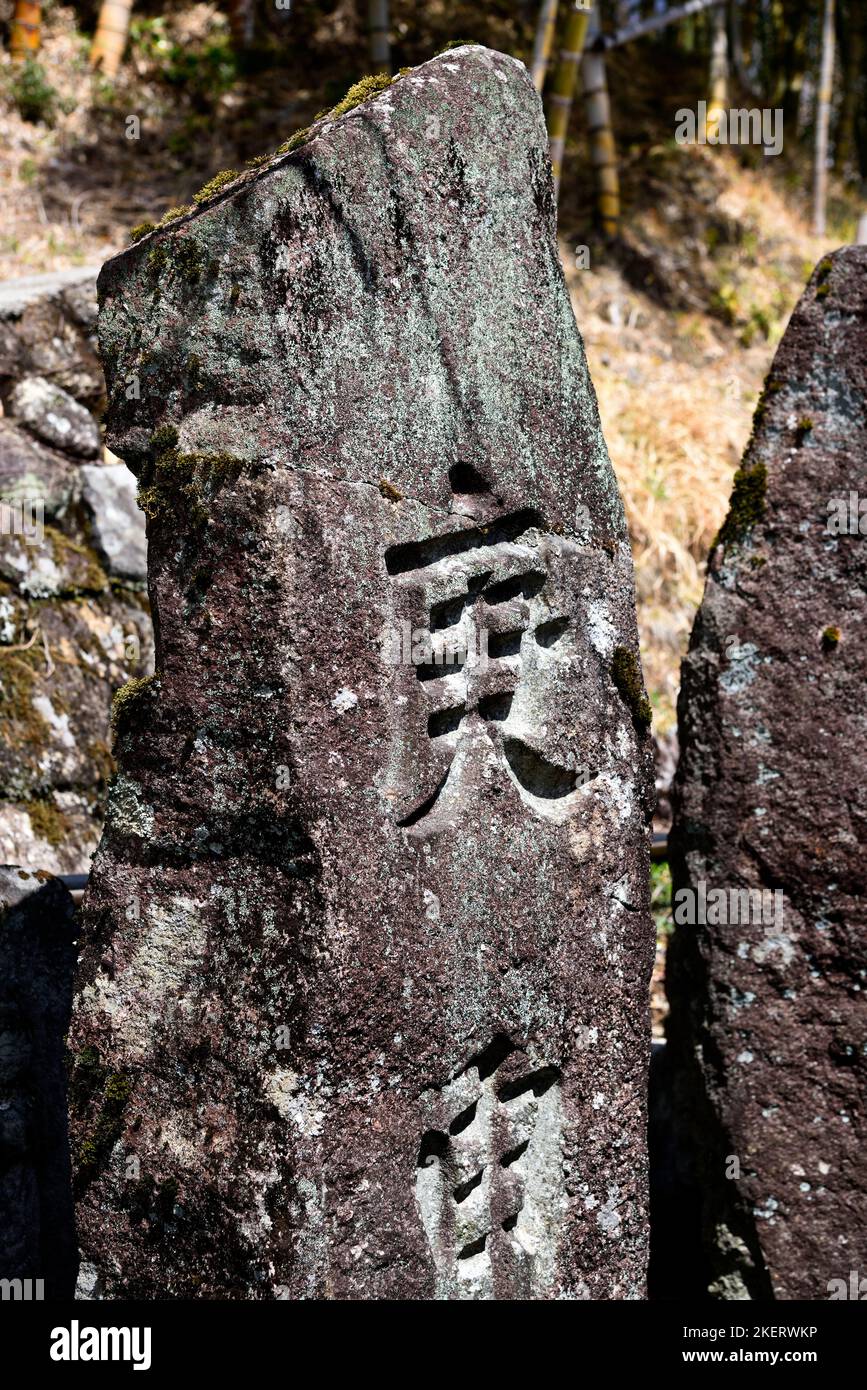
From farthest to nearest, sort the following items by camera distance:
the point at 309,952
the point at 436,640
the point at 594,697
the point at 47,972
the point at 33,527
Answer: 1. the point at 33,527
2. the point at 47,972
3. the point at 594,697
4. the point at 436,640
5. the point at 309,952

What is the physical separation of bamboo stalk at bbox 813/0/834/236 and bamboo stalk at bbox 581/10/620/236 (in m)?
1.48

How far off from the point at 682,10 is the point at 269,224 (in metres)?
7.67

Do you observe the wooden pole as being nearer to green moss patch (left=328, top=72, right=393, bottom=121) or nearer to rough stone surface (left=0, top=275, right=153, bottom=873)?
rough stone surface (left=0, top=275, right=153, bottom=873)

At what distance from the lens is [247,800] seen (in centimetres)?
240

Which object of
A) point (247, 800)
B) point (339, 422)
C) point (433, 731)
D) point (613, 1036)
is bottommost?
point (613, 1036)

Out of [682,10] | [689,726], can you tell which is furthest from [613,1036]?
[682,10]

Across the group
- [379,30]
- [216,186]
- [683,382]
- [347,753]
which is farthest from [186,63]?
[347,753]

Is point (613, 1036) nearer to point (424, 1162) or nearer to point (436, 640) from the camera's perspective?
point (424, 1162)

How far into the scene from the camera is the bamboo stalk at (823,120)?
9812 millimetres

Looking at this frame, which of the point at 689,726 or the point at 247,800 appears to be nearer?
the point at 247,800

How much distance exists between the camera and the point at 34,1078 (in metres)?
3.10

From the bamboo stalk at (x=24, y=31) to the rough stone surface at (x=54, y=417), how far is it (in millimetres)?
4668

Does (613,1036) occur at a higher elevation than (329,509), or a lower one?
lower

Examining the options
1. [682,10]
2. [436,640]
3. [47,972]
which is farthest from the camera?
[682,10]
